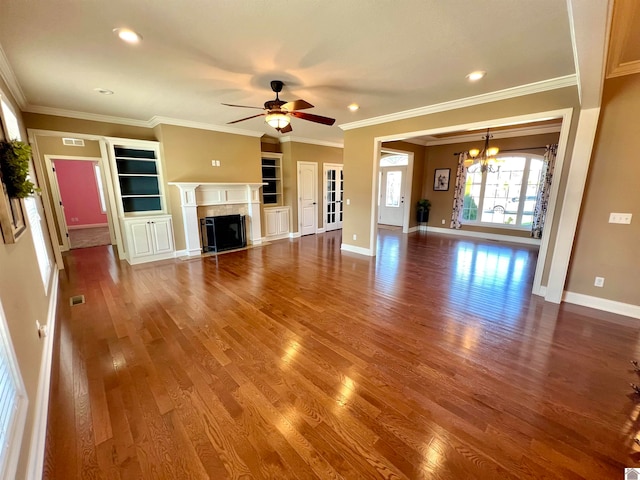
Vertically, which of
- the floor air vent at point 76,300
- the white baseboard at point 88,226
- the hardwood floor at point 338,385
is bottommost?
the hardwood floor at point 338,385

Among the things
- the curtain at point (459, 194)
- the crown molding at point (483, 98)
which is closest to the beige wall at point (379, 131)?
the crown molding at point (483, 98)

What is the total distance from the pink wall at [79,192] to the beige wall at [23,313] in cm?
765

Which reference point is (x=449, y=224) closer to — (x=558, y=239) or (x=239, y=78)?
(x=558, y=239)

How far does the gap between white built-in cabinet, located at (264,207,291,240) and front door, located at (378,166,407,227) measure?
3655 millimetres

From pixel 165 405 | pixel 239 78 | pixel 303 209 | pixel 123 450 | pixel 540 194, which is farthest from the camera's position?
pixel 303 209

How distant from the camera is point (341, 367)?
2223mm

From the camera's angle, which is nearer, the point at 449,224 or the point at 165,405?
the point at 165,405

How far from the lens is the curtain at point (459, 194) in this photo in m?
7.35

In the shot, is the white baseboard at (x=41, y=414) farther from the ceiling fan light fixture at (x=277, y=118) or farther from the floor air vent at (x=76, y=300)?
the ceiling fan light fixture at (x=277, y=118)

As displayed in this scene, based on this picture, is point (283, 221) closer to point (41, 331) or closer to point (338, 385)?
point (41, 331)

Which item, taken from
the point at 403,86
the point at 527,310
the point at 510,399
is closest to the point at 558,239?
the point at 527,310

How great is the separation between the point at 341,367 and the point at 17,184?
300 cm

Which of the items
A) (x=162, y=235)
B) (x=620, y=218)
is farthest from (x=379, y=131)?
(x=162, y=235)

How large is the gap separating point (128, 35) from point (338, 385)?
3406mm
